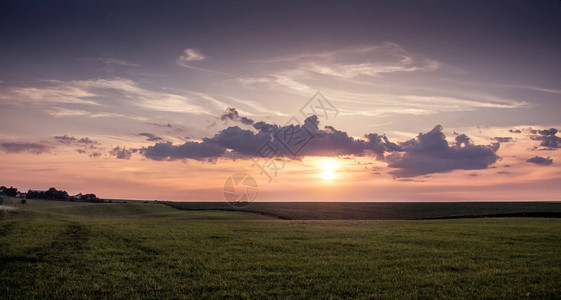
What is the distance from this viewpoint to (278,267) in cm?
1595

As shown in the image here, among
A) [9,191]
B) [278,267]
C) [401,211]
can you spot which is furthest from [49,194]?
[278,267]

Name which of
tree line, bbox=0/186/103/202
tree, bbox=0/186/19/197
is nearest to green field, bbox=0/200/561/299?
tree line, bbox=0/186/103/202

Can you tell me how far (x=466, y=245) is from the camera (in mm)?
22516

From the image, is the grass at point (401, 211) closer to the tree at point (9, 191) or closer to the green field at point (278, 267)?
the green field at point (278, 267)

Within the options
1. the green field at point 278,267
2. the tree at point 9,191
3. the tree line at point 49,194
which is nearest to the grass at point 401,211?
the green field at point 278,267

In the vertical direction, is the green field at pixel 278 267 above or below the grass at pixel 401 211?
above

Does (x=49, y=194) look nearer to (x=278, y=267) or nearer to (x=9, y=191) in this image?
(x=9, y=191)

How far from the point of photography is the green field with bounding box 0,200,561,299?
12.5 meters

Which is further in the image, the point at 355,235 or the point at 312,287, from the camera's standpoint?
the point at 355,235

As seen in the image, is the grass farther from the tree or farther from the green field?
the tree

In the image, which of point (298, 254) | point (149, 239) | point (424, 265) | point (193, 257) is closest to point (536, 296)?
point (424, 265)

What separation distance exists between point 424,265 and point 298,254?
6246 millimetres

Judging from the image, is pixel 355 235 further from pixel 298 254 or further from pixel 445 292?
pixel 445 292

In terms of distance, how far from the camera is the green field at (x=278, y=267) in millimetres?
12484
